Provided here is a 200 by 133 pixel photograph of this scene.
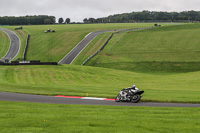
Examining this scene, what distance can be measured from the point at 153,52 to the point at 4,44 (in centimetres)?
5382

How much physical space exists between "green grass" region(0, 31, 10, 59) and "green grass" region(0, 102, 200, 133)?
72109 millimetres

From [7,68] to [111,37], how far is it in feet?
166

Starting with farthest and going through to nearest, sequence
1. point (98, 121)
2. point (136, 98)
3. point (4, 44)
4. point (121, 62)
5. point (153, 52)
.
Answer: point (4, 44) < point (153, 52) < point (121, 62) < point (136, 98) < point (98, 121)

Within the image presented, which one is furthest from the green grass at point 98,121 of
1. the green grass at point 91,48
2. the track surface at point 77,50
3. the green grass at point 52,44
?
the green grass at point 52,44

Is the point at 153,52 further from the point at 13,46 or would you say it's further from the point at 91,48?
the point at 13,46

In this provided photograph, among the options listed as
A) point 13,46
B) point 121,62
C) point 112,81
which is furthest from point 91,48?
point 112,81

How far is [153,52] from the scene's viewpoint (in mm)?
72500

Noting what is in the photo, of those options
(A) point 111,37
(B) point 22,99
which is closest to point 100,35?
(A) point 111,37

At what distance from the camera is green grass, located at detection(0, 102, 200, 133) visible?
11953 mm

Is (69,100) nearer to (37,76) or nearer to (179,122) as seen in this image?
(179,122)

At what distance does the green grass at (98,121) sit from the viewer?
1195 centimetres

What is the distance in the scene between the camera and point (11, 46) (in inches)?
3617

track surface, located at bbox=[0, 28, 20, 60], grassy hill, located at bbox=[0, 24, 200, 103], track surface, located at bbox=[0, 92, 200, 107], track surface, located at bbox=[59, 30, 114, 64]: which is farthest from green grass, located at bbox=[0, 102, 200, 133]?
track surface, located at bbox=[0, 28, 20, 60]

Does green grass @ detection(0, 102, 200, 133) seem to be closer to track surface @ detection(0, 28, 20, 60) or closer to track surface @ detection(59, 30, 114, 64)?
track surface @ detection(59, 30, 114, 64)
